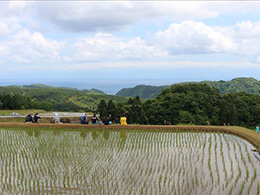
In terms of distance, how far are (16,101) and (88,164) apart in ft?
195

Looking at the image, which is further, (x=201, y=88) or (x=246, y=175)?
(x=201, y=88)

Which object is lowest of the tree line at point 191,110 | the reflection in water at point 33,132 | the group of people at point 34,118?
the tree line at point 191,110

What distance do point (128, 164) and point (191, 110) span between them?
45.8 meters

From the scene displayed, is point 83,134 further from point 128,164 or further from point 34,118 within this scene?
point 128,164

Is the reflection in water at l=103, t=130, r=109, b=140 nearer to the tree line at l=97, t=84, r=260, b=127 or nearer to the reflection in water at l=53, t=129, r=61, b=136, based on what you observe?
the reflection in water at l=53, t=129, r=61, b=136

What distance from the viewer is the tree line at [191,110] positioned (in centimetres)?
5353

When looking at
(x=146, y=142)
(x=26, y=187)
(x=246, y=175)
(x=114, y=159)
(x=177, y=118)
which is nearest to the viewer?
(x=26, y=187)

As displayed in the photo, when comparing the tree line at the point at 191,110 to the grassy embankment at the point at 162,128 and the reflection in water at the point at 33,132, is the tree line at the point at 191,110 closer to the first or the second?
the grassy embankment at the point at 162,128

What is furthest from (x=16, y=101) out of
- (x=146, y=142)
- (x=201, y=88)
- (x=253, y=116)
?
(x=146, y=142)

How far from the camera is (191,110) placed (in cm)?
5512

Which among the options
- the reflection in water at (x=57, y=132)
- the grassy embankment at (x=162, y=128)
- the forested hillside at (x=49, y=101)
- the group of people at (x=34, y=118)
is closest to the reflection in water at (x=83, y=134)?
the grassy embankment at (x=162, y=128)

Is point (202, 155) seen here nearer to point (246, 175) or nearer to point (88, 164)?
point (246, 175)

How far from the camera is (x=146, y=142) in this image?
15.0m

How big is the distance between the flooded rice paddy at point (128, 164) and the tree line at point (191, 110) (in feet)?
117
